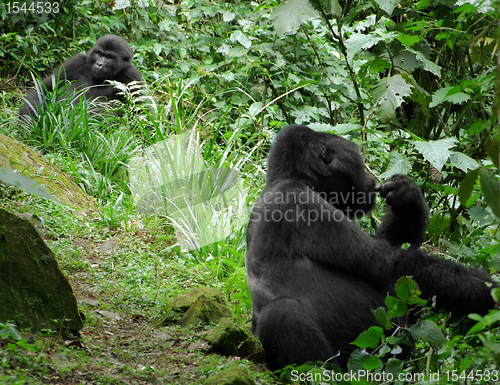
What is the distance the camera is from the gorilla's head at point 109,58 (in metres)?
7.40

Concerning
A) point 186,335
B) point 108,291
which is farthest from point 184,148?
point 186,335

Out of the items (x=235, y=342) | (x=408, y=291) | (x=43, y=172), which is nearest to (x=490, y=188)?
(x=408, y=291)

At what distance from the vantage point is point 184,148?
215 inches

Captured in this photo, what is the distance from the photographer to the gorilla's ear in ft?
9.46

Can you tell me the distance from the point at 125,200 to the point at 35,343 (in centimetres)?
307

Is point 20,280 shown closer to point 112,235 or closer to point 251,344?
point 251,344

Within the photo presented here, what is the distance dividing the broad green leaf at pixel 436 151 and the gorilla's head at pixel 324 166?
16.2 inches

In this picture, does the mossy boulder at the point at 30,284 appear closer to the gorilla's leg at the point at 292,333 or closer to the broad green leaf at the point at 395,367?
the gorilla's leg at the point at 292,333

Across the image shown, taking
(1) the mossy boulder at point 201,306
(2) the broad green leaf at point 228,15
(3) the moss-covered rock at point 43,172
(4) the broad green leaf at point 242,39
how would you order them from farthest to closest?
1. (2) the broad green leaf at point 228,15
2. (4) the broad green leaf at point 242,39
3. (3) the moss-covered rock at point 43,172
4. (1) the mossy boulder at point 201,306

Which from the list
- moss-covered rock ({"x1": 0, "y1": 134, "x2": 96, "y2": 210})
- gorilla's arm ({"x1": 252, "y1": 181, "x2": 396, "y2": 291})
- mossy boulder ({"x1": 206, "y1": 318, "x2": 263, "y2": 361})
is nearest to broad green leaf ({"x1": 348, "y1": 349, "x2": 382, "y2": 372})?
gorilla's arm ({"x1": 252, "y1": 181, "x2": 396, "y2": 291})

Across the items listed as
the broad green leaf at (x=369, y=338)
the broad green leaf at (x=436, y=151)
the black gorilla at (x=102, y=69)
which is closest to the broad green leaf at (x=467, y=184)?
the broad green leaf at (x=369, y=338)

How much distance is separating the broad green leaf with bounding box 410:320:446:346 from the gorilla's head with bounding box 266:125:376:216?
1.07m

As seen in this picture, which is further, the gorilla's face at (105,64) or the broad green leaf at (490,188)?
the gorilla's face at (105,64)

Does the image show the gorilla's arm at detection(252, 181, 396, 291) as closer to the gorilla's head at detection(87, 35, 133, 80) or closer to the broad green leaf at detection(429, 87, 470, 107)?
the broad green leaf at detection(429, 87, 470, 107)
